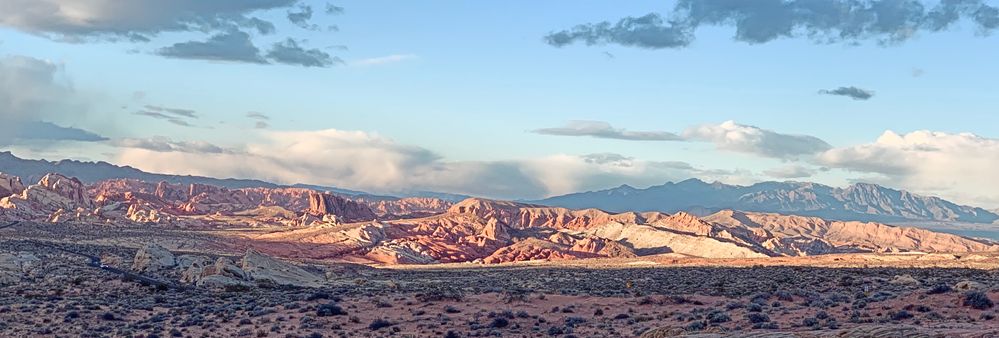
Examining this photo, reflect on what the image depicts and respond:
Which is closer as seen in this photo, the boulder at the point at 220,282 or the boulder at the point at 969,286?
the boulder at the point at 969,286

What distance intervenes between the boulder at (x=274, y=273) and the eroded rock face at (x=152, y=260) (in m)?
6.65

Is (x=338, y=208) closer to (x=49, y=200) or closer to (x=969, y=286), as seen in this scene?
(x=49, y=200)

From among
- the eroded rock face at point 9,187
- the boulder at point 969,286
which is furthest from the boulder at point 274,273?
the eroded rock face at point 9,187

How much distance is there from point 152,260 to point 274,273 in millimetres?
9988

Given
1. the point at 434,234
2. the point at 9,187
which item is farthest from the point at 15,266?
the point at 9,187

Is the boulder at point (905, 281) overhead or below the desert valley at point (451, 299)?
overhead

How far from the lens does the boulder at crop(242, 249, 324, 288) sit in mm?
51331

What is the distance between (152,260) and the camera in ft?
192

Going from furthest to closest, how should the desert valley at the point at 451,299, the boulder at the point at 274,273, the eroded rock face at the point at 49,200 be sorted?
the eroded rock face at the point at 49,200 → the boulder at the point at 274,273 → the desert valley at the point at 451,299

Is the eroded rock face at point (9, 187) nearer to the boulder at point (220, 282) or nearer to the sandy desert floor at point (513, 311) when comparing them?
the sandy desert floor at point (513, 311)

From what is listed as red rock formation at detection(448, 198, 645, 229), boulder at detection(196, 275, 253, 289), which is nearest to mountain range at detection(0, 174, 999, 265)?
red rock formation at detection(448, 198, 645, 229)

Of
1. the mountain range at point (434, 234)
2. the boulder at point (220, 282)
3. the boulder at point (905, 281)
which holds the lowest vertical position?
the boulder at point (220, 282)

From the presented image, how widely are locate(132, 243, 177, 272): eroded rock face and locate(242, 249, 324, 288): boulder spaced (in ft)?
21.8

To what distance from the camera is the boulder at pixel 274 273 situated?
168 feet
